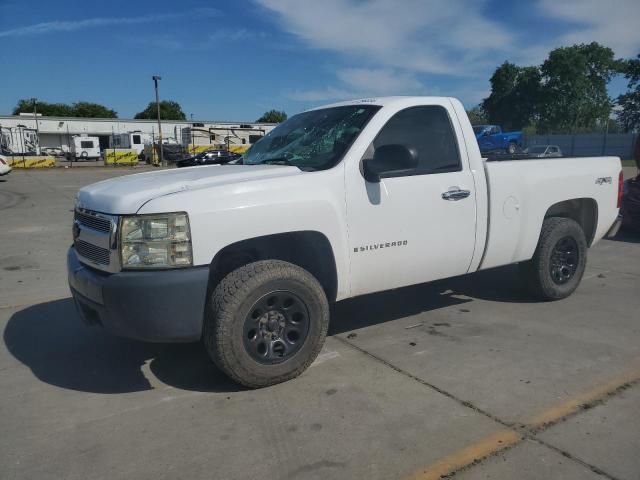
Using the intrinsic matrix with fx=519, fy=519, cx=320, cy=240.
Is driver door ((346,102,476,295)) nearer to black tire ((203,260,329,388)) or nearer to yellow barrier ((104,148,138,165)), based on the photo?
black tire ((203,260,329,388))

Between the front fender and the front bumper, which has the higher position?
the front fender

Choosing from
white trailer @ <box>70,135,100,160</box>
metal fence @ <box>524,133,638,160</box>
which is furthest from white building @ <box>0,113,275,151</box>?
metal fence @ <box>524,133,638,160</box>

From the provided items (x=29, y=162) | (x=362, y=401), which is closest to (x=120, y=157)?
(x=29, y=162)

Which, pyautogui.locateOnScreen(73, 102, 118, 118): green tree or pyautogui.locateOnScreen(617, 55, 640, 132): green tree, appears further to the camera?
pyautogui.locateOnScreen(73, 102, 118, 118): green tree

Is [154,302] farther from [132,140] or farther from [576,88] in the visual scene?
[576,88]

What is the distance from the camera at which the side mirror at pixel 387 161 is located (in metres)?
3.62

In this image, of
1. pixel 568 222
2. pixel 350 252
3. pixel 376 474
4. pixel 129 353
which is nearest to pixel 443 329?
pixel 350 252

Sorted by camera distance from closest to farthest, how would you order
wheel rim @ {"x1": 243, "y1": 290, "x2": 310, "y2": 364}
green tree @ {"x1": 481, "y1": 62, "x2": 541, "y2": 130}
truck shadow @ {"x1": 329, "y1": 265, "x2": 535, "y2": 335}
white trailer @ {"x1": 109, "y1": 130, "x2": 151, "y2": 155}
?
wheel rim @ {"x1": 243, "y1": 290, "x2": 310, "y2": 364} → truck shadow @ {"x1": 329, "y1": 265, "x2": 535, "y2": 335} → white trailer @ {"x1": 109, "y1": 130, "x2": 151, "y2": 155} → green tree @ {"x1": 481, "y1": 62, "x2": 541, "y2": 130}

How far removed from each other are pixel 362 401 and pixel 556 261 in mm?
2999

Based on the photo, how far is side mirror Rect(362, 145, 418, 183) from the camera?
3623 mm

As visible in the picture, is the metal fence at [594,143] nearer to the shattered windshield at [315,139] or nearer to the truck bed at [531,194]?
the truck bed at [531,194]

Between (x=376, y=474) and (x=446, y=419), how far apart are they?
0.67 m

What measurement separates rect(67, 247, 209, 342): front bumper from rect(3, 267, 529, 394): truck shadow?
1.95 feet

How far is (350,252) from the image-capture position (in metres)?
3.62
